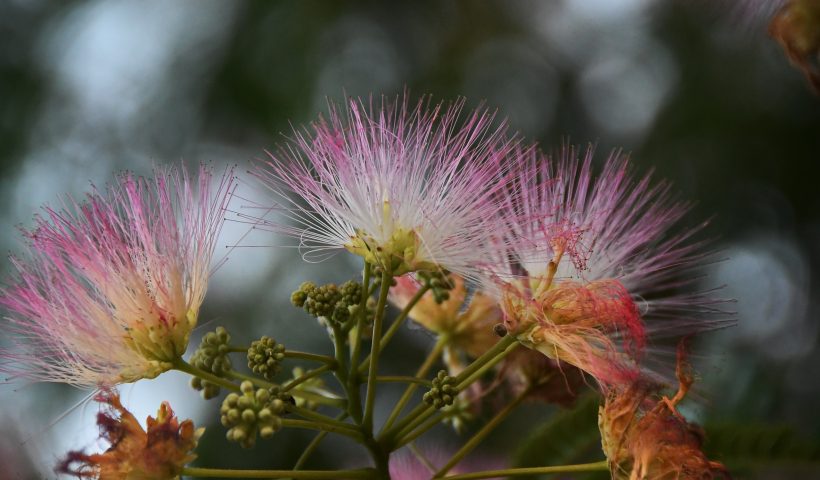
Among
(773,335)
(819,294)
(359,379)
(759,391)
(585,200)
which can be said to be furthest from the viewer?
(819,294)

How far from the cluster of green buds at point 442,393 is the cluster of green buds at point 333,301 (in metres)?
0.32

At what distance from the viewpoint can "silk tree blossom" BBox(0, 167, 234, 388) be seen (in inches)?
93.8

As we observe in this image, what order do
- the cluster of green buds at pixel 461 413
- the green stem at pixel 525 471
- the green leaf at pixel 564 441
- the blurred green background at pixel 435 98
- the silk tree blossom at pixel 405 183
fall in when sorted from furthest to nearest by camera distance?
the blurred green background at pixel 435 98 < the green leaf at pixel 564 441 < the cluster of green buds at pixel 461 413 < the silk tree blossom at pixel 405 183 < the green stem at pixel 525 471

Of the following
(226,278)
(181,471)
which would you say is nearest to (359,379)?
(181,471)

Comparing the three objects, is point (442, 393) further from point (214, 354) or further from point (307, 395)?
point (214, 354)

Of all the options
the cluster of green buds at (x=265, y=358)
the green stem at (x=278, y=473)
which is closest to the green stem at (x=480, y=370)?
the green stem at (x=278, y=473)

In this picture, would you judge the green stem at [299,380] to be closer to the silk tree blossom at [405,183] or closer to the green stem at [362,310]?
the green stem at [362,310]

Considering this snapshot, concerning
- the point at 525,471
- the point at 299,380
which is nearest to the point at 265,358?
the point at 299,380

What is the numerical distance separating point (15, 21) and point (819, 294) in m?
4.75

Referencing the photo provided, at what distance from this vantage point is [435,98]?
504 centimetres

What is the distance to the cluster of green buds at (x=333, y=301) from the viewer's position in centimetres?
243

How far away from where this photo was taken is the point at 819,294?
15.6 feet

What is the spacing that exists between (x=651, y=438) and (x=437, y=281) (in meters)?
0.69

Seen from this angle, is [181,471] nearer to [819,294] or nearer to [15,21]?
[819,294]
